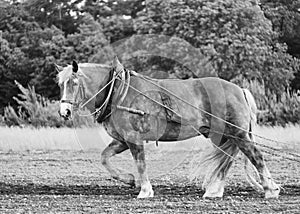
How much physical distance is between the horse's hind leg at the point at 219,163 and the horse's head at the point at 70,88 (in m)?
2.10

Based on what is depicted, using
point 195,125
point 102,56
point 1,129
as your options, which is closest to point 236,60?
point 102,56

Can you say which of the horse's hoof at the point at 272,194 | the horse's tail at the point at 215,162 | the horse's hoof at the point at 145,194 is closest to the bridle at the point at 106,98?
the horse's hoof at the point at 145,194

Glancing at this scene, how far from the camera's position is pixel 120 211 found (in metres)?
7.50

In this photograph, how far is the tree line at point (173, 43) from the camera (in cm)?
2883

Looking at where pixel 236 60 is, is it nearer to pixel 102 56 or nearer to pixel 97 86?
pixel 102 56

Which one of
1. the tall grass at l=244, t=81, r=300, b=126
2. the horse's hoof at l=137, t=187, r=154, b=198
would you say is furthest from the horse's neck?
the tall grass at l=244, t=81, r=300, b=126

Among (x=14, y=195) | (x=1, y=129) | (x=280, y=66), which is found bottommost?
(x=280, y=66)

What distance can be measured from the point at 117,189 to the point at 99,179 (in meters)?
1.84

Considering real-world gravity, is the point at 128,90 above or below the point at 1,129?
above

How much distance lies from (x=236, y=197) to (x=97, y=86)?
2377 mm

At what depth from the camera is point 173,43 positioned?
27578mm

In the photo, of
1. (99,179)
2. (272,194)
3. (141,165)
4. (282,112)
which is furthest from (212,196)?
(282,112)

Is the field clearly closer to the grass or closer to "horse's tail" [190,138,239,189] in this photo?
the grass

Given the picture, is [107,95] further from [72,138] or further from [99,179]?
[72,138]
